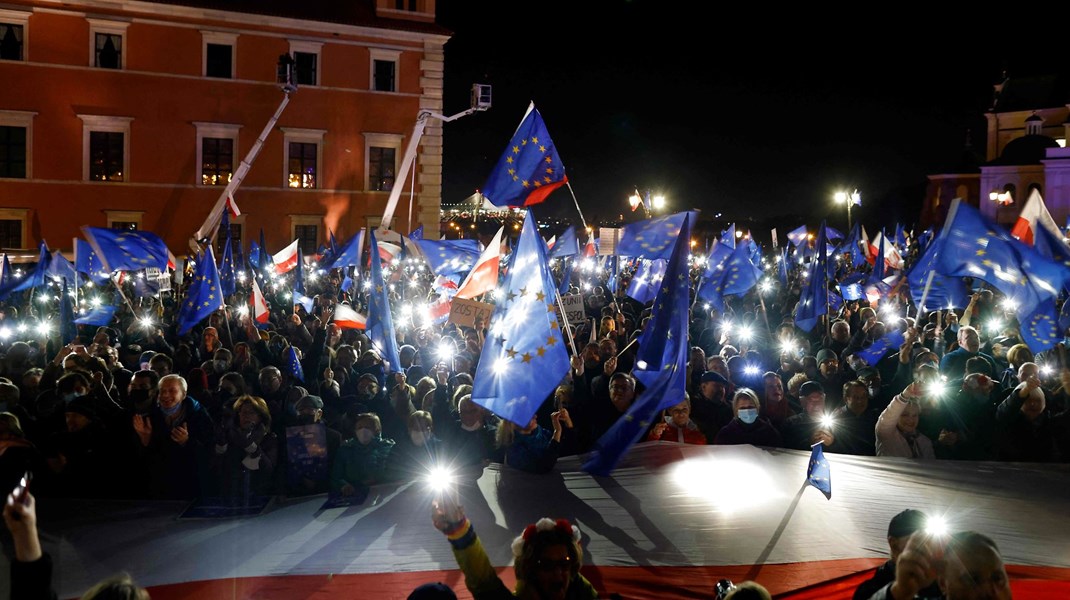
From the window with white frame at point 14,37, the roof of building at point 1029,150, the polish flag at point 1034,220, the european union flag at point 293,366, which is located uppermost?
the roof of building at point 1029,150

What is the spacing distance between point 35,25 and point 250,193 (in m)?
9.53

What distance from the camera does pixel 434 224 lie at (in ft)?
123

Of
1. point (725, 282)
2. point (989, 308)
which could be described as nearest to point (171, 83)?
point (725, 282)

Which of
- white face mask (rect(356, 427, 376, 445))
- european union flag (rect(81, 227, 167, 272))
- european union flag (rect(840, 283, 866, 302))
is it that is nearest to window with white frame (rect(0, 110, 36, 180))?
european union flag (rect(81, 227, 167, 272))

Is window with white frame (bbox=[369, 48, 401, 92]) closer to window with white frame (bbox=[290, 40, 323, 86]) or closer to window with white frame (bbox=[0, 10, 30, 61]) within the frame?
window with white frame (bbox=[290, 40, 323, 86])

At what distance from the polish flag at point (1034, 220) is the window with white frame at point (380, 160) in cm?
2751

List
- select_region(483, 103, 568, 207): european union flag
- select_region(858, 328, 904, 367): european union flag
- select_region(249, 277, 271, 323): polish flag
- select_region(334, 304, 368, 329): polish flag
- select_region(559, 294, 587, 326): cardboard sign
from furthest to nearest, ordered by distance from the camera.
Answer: select_region(249, 277, 271, 323): polish flag < select_region(559, 294, 587, 326): cardboard sign < select_region(334, 304, 368, 329): polish flag < select_region(483, 103, 568, 207): european union flag < select_region(858, 328, 904, 367): european union flag

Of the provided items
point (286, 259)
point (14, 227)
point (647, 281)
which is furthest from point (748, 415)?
point (14, 227)

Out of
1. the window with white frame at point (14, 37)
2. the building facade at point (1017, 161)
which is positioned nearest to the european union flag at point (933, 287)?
the window with white frame at point (14, 37)

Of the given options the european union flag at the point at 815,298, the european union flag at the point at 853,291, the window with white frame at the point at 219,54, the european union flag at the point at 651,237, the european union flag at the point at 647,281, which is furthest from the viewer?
the window with white frame at the point at 219,54

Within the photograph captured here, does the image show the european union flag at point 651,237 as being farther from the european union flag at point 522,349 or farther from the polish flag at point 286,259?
the polish flag at point 286,259

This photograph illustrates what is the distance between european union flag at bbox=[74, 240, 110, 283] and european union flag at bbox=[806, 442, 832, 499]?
16.0 meters

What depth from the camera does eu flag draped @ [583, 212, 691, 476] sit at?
6066 mm

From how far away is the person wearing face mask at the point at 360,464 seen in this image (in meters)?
5.75
